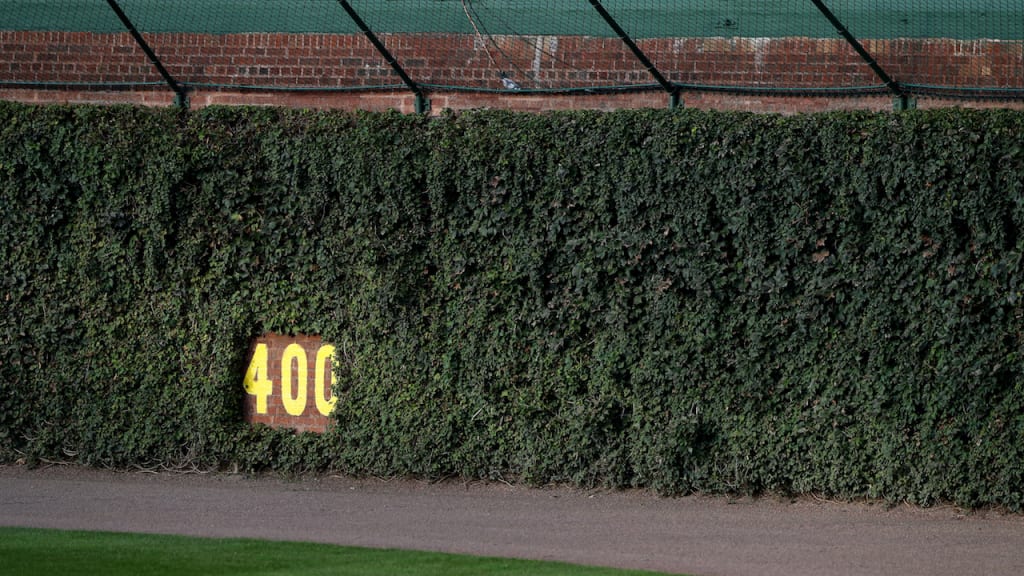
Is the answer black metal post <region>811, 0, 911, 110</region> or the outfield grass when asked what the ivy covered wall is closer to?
black metal post <region>811, 0, 911, 110</region>

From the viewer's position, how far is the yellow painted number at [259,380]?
11.1m

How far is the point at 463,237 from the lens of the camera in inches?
410

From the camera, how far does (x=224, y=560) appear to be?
7617 mm

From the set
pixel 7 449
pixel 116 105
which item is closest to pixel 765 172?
pixel 116 105

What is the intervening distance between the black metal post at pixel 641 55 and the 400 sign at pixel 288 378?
4236 millimetres

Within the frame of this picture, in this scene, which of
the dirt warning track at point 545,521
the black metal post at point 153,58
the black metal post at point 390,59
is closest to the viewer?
the dirt warning track at point 545,521

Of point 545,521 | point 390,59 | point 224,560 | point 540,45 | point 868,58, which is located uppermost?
point 540,45

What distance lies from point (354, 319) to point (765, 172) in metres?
3.98

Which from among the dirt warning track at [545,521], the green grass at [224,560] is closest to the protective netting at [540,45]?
the dirt warning track at [545,521]

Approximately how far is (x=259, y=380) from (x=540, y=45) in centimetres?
450

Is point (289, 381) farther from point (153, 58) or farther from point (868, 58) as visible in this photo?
point (868, 58)

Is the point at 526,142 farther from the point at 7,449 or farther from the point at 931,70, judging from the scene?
the point at 7,449

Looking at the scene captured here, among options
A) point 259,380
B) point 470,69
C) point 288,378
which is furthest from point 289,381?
point 470,69

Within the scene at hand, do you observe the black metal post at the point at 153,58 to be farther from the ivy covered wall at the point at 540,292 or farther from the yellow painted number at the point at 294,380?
the yellow painted number at the point at 294,380
